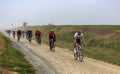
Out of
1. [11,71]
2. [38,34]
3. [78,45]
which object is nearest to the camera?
[11,71]

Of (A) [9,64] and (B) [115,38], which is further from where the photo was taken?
(B) [115,38]

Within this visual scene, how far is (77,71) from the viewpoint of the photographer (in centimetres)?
2270

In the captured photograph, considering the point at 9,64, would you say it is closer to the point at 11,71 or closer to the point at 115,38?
the point at 11,71

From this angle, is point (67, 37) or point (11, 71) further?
point (67, 37)

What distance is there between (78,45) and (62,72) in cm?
698

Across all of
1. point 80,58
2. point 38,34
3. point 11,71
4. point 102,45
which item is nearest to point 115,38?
point 102,45

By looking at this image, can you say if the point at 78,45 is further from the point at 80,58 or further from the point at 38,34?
the point at 38,34

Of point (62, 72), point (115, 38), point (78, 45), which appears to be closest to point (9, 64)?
point (62, 72)

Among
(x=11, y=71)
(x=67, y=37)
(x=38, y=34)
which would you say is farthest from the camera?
(x=67, y=37)

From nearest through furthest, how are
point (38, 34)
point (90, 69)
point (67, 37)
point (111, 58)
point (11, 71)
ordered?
point (11, 71)
point (90, 69)
point (111, 58)
point (38, 34)
point (67, 37)

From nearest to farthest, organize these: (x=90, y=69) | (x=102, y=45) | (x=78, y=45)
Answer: (x=90, y=69), (x=78, y=45), (x=102, y=45)

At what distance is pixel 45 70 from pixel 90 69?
319cm

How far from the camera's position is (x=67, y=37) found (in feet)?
217

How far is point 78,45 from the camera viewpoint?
28734mm
